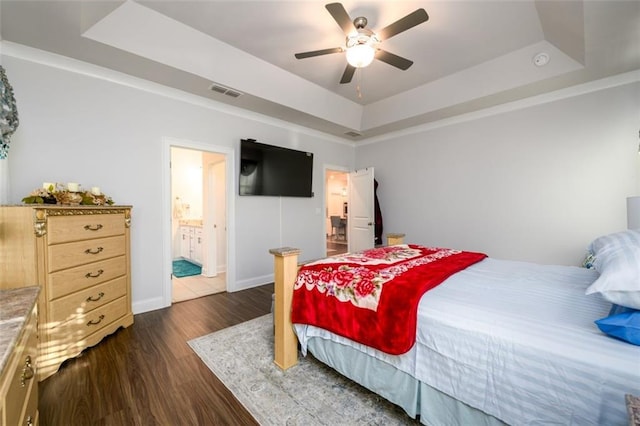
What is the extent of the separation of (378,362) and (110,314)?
2413 millimetres

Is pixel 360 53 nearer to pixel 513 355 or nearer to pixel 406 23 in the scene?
pixel 406 23

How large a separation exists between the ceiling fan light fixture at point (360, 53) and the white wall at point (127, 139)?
211 centimetres

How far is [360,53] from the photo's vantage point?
2158 millimetres

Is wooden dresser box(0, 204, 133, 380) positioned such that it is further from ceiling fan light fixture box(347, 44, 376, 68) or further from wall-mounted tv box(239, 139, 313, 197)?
ceiling fan light fixture box(347, 44, 376, 68)

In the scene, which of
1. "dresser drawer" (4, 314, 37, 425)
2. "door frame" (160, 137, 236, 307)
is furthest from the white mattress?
"door frame" (160, 137, 236, 307)

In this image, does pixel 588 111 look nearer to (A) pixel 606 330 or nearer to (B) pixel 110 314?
(A) pixel 606 330

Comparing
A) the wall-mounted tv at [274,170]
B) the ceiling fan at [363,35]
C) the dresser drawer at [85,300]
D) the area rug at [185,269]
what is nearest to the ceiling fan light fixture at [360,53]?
the ceiling fan at [363,35]

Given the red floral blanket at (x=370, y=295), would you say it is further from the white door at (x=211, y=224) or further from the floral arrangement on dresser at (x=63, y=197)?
the white door at (x=211, y=224)

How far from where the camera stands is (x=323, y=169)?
192 inches

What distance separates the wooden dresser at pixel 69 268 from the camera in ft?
5.53

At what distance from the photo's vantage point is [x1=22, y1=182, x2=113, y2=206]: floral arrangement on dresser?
1.88 meters

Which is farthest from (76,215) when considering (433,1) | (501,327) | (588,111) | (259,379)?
(588,111)

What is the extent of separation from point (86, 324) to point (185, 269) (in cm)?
298

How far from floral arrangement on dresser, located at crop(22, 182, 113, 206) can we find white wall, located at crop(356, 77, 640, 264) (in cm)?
424
